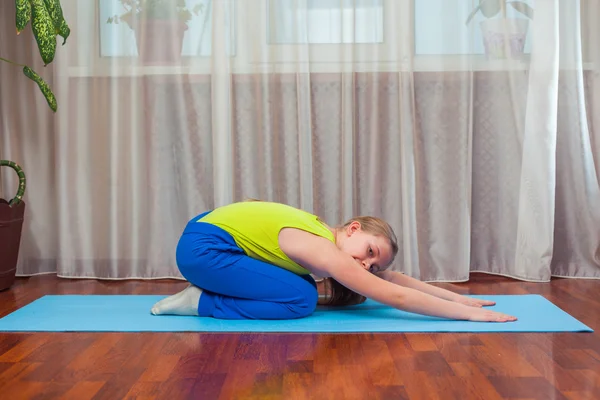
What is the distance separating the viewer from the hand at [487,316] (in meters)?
2.25

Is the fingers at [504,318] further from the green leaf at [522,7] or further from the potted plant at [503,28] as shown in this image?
the green leaf at [522,7]

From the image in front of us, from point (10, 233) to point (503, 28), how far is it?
2.11m

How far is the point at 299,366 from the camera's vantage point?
1.81 m

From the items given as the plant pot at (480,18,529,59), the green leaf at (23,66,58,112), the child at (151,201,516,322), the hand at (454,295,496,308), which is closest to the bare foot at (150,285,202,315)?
the child at (151,201,516,322)

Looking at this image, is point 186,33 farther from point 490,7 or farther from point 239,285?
point 239,285

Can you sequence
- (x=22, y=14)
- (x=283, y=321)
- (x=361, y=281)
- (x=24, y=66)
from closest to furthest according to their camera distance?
(x=361, y=281) → (x=283, y=321) → (x=22, y=14) → (x=24, y=66)

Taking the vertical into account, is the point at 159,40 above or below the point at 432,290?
above

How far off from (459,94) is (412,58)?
→ 0.79 ft

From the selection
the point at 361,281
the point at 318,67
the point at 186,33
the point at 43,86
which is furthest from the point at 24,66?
the point at 361,281

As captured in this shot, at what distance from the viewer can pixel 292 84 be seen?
3.25m

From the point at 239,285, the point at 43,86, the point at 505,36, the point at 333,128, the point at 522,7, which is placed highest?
the point at 522,7

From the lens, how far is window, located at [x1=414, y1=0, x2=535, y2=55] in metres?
3.22

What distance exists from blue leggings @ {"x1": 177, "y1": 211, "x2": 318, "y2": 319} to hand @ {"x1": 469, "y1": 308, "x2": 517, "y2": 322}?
1.54 feet

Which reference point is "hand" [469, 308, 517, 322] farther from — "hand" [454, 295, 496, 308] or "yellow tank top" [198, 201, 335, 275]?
"yellow tank top" [198, 201, 335, 275]
